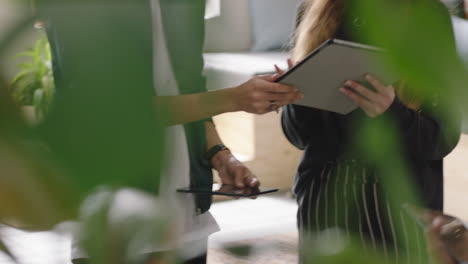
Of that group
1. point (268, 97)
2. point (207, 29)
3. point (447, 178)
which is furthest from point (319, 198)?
point (447, 178)

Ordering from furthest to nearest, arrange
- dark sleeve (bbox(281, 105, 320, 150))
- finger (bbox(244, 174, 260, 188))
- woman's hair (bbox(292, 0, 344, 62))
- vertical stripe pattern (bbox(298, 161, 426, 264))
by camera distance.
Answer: dark sleeve (bbox(281, 105, 320, 150)) → woman's hair (bbox(292, 0, 344, 62)) → finger (bbox(244, 174, 260, 188)) → vertical stripe pattern (bbox(298, 161, 426, 264))

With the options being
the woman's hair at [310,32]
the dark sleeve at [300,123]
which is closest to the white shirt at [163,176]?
the woman's hair at [310,32]

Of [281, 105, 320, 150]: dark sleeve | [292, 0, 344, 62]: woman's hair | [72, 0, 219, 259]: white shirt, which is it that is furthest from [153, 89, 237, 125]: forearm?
[281, 105, 320, 150]: dark sleeve

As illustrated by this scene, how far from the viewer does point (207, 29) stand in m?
0.17

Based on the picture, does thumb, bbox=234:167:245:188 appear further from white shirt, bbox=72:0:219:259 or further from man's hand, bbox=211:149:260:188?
white shirt, bbox=72:0:219:259

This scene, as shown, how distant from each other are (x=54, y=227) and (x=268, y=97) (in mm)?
927

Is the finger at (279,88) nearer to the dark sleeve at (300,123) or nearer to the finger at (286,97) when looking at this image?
the finger at (286,97)

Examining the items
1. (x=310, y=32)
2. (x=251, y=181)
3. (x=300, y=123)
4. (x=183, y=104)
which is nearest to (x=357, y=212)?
(x=251, y=181)

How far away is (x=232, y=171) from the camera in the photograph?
916mm

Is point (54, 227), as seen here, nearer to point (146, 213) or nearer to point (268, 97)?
point (146, 213)

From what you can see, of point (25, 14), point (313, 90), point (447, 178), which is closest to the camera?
point (25, 14)

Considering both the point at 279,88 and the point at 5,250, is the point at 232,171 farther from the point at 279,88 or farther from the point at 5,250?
the point at 5,250

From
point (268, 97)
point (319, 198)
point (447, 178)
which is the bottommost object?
point (447, 178)

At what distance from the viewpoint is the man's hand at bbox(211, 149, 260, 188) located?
0.86 metres
